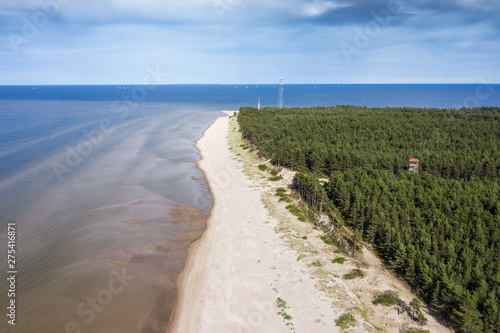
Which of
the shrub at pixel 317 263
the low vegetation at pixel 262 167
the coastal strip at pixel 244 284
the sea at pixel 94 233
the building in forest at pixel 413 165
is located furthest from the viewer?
the low vegetation at pixel 262 167

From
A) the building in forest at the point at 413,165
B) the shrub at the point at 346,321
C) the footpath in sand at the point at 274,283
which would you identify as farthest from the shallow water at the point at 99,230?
the building in forest at the point at 413,165

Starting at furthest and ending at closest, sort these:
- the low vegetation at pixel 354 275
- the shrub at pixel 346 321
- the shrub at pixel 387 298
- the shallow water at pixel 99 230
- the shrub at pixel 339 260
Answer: the shrub at pixel 339 260
the low vegetation at pixel 354 275
the shallow water at pixel 99 230
the shrub at pixel 387 298
the shrub at pixel 346 321

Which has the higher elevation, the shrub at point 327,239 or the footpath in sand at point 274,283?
the shrub at point 327,239

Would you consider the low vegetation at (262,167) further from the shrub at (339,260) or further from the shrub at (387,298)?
the shrub at (387,298)

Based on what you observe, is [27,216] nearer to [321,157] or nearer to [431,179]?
[321,157]

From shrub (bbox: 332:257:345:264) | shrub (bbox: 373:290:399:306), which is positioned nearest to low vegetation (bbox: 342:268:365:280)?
shrub (bbox: 332:257:345:264)

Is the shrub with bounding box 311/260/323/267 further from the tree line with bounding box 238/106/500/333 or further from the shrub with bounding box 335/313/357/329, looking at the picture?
the shrub with bounding box 335/313/357/329

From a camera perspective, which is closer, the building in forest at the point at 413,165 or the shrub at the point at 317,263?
the shrub at the point at 317,263

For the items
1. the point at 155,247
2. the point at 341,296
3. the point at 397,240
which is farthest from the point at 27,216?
the point at 397,240
